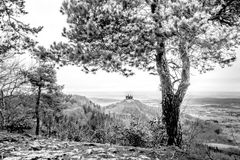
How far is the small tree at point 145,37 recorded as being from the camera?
434 centimetres

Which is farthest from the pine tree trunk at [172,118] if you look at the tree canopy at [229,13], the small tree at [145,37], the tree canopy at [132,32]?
the tree canopy at [229,13]

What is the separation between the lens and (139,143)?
6086 millimetres

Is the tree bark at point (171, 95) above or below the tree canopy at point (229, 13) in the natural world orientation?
below

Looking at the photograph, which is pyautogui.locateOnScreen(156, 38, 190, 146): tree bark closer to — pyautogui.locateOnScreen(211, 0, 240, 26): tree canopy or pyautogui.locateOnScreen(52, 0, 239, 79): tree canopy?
pyautogui.locateOnScreen(52, 0, 239, 79): tree canopy

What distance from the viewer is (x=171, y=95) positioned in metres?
5.97

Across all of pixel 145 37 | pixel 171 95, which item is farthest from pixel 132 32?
pixel 171 95

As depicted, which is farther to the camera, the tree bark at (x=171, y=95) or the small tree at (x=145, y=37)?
the tree bark at (x=171, y=95)

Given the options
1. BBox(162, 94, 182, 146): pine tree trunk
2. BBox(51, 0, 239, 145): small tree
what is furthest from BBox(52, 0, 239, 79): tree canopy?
BBox(162, 94, 182, 146): pine tree trunk

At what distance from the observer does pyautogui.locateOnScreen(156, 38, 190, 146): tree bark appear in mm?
5727

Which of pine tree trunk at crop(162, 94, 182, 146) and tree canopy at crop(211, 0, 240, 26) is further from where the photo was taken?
pine tree trunk at crop(162, 94, 182, 146)

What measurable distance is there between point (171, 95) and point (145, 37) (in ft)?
6.55

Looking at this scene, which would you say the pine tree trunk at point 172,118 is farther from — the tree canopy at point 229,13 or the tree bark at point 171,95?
the tree canopy at point 229,13

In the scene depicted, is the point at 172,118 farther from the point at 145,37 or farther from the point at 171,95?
the point at 145,37

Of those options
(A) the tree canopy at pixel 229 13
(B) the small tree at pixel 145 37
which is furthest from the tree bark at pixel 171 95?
(A) the tree canopy at pixel 229 13
